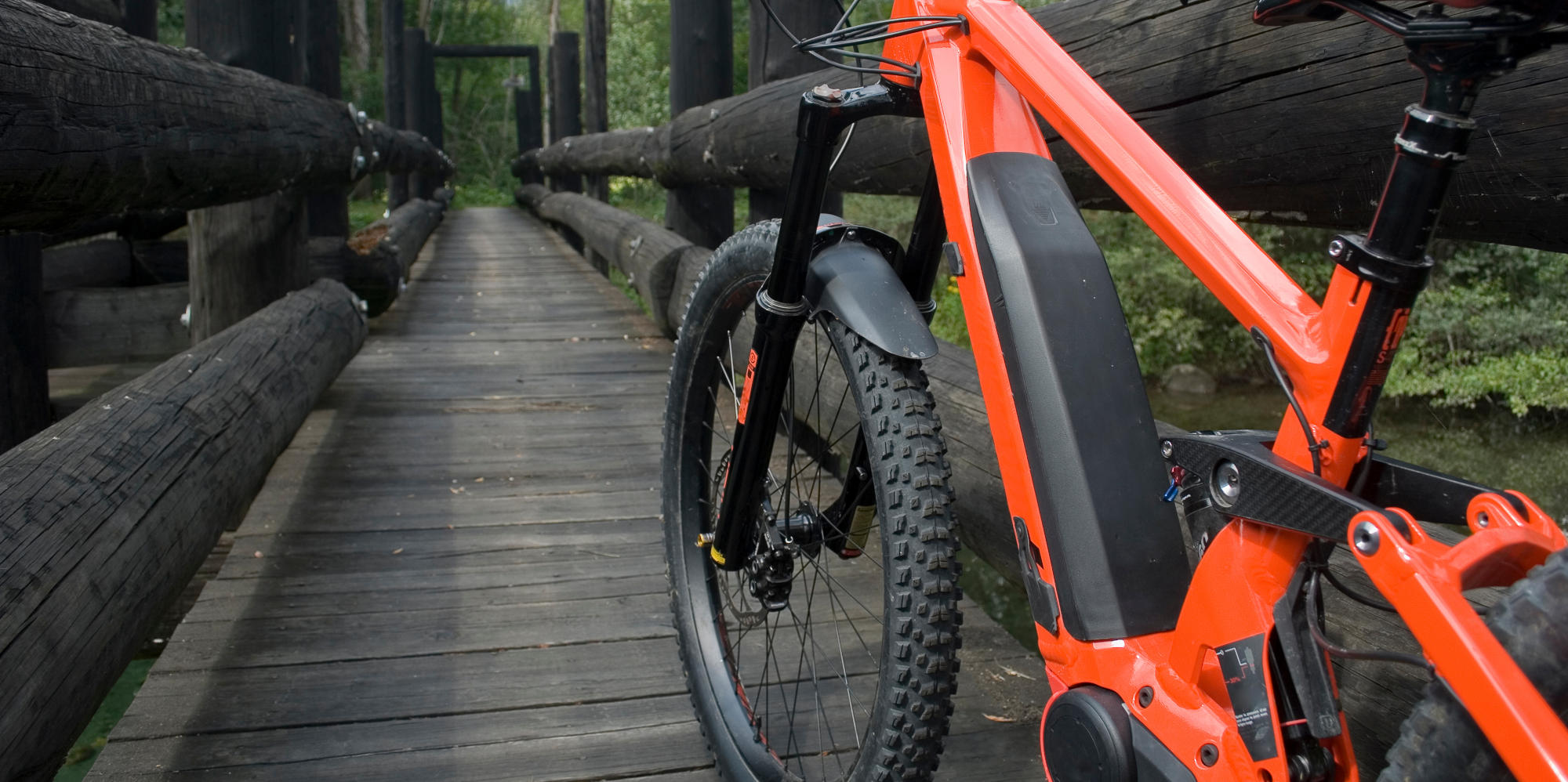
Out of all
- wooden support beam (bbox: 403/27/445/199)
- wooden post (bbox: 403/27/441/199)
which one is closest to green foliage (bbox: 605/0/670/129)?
wooden support beam (bbox: 403/27/445/199)

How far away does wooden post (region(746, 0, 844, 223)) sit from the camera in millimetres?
4234

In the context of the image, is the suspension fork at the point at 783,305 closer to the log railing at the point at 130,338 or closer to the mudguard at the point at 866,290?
the mudguard at the point at 866,290

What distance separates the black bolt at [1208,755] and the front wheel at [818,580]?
1.09ft

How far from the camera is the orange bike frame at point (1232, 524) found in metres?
0.75

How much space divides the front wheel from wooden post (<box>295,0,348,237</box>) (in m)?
3.50

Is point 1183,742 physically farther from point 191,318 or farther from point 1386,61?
point 191,318

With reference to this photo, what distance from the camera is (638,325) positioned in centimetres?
612

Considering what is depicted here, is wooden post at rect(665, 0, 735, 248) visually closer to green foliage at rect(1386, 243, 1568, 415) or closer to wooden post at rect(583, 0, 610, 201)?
green foliage at rect(1386, 243, 1568, 415)

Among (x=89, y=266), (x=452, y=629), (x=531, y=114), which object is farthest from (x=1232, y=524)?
(x=531, y=114)

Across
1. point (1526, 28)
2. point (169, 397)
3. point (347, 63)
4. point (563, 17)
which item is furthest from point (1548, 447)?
point (563, 17)

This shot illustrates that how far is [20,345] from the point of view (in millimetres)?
3645

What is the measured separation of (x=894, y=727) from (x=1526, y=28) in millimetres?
882

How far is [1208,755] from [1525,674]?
316 mm

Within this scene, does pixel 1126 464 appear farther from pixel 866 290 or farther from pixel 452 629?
pixel 452 629
